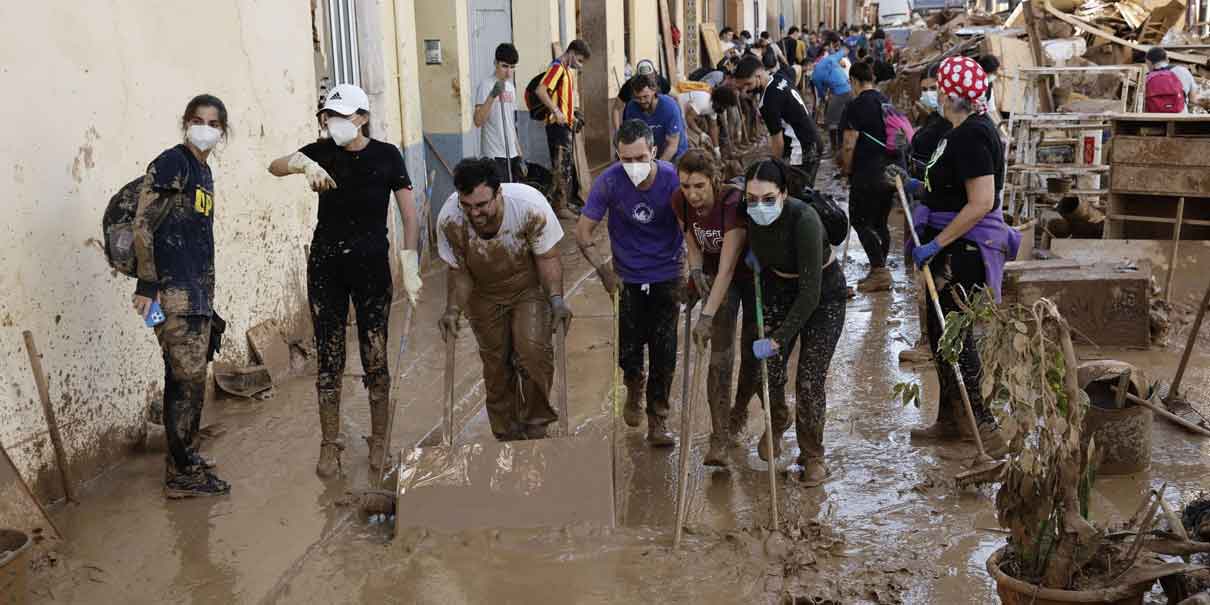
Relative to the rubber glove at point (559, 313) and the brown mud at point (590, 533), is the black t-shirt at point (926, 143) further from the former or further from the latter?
the rubber glove at point (559, 313)

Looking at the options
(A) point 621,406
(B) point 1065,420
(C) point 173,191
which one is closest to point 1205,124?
(A) point 621,406

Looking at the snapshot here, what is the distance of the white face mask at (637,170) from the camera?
6.03 meters

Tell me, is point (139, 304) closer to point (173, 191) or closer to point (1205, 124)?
point (173, 191)

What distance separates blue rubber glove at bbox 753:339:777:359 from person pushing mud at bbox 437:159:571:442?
2.98 feet

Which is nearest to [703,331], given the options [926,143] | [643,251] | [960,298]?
[643,251]

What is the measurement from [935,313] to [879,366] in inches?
68.3

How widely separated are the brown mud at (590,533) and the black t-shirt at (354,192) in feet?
3.92

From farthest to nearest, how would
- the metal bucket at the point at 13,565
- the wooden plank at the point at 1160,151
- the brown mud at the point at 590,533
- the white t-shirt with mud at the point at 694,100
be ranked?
the white t-shirt with mud at the point at 694,100 < the wooden plank at the point at 1160,151 < the brown mud at the point at 590,533 < the metal bucket at the point at 13,565

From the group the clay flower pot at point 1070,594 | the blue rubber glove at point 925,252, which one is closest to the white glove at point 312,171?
the blue rubber glove at point 925,252

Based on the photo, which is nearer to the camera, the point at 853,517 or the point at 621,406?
the point at 853,517

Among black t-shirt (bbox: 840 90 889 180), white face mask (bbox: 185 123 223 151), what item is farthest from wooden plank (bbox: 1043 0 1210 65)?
white face mask (bbox: 185 123 223 151)

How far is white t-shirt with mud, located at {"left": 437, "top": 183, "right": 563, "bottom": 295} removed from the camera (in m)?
5.72

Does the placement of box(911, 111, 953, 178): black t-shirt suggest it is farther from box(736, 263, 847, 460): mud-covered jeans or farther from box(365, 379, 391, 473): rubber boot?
box(365, 379, 391, 473): rubber boot

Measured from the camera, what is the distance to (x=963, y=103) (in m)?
5.96
